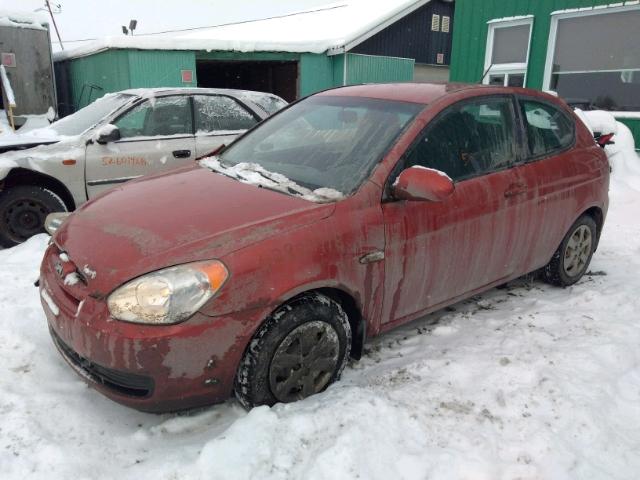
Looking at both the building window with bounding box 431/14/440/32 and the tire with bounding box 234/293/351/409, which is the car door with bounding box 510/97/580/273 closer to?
the tire with bounding box 234/293/351/409

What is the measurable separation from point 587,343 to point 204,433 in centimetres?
244

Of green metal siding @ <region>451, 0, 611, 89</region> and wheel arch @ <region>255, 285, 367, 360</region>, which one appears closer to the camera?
wheel arch @ <region>255, 285, 367, 360</region>

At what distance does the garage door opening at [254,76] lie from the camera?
15.5m

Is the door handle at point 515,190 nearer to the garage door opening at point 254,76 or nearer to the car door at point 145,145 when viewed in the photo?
the car door at point 145,145

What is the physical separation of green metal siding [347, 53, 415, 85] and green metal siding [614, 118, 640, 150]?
6965mm

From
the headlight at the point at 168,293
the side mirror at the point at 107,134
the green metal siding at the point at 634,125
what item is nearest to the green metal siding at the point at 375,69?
the green metal siding at the point at 634,125

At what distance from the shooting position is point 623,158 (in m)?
8.04

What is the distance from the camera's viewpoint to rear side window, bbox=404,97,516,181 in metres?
3.16

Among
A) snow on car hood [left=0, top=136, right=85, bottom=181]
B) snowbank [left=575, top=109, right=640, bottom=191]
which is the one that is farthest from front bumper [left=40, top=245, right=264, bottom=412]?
snowbank [left=575, top=109, right=640, bottom=191]

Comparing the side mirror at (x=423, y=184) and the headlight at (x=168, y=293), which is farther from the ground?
the side mirror at (x=423, y=184)

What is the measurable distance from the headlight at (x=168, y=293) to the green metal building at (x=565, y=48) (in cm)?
689

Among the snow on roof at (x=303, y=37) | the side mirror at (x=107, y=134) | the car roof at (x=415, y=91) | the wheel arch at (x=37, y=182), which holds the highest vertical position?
the snow on roof at (x=303, y=37)

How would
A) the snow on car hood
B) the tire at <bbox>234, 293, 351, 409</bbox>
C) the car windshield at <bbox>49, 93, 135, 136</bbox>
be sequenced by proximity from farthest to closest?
1. the car windshield at <bbox>49, 93, 135, 136</bbox>
2. the snow on car hood
3. the tire at <bbox>234, 293, 351, 409</bbox>

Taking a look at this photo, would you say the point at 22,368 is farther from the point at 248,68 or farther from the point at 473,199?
the point at 248,68
